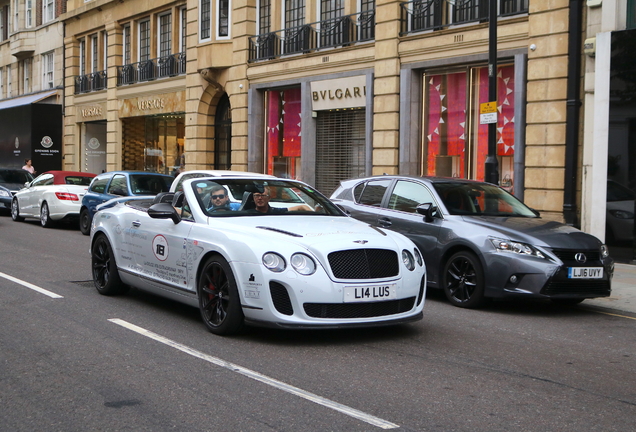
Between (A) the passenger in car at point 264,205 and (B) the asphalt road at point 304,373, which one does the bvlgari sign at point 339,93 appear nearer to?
(B) the asphalt road at point 304,373

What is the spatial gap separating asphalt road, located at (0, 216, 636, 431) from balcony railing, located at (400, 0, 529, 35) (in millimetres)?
10595

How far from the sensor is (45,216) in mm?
21016

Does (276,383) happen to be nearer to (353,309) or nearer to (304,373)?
(304,373)

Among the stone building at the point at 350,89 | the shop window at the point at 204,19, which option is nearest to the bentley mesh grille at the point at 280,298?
the stone building at the point at 350,89

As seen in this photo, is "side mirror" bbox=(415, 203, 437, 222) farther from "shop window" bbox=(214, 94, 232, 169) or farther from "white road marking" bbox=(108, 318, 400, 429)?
"shop window" bbox=(214, 94, 232, 169)

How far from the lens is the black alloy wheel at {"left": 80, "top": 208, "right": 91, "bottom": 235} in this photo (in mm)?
19297

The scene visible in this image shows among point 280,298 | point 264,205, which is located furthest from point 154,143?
point 280,298

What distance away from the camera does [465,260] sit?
949 cm

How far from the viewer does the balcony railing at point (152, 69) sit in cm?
3008

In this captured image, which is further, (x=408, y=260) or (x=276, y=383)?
(x=408, y=260)

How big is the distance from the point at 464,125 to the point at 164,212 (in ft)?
41.2

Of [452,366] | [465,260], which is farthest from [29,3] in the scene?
[452,366]

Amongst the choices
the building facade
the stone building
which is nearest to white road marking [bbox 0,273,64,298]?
the stone building

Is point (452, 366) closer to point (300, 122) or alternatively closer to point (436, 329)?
point (436, 329)
